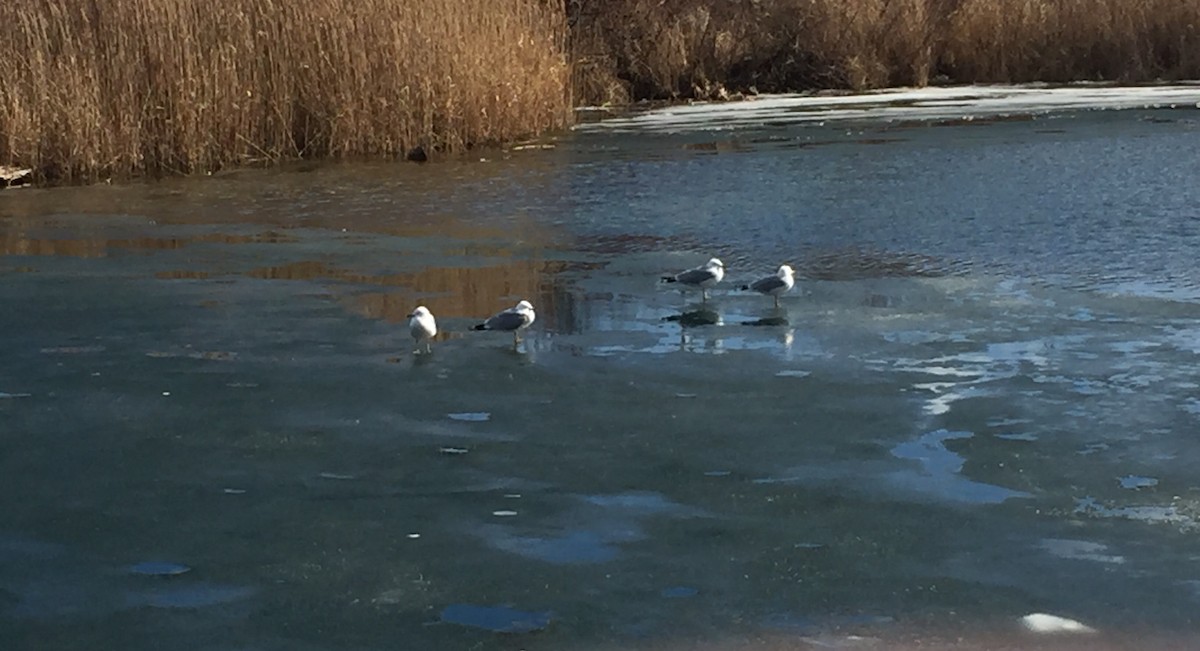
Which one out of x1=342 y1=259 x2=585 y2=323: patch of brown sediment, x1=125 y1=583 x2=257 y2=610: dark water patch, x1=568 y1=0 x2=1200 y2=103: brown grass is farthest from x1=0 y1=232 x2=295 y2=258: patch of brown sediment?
x1=568 y1=0 x2=1200 y2=103: brown grass

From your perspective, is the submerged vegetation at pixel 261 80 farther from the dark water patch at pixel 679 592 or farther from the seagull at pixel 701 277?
the dark water patch at pixel 679 592

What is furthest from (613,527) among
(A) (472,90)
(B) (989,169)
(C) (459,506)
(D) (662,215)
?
(A) (472,90)

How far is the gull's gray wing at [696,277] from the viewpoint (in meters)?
6.60

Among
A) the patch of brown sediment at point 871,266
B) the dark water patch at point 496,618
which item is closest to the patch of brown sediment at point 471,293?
the patch of brown sediment at point 871,266

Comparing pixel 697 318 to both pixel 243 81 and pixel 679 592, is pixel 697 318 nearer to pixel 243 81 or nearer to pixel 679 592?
pixel 679 592

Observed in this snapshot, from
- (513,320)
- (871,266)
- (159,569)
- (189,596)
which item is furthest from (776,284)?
(189,596)

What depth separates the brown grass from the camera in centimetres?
2036

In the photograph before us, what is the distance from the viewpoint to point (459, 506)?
4.13 meters

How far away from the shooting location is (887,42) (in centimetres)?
2127

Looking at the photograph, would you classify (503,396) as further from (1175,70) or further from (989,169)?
(1175,70)

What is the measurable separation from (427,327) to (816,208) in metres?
4.65

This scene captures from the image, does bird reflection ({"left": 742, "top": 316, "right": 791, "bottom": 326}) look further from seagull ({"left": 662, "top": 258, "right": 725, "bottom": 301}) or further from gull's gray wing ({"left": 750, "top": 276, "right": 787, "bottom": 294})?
seagull ({"left": 662, "top": 258, "right": 725, "bottom": 301})

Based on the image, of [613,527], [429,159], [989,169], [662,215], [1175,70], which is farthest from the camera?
[1175,70]

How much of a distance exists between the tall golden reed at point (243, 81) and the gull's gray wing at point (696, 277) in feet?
22.8
